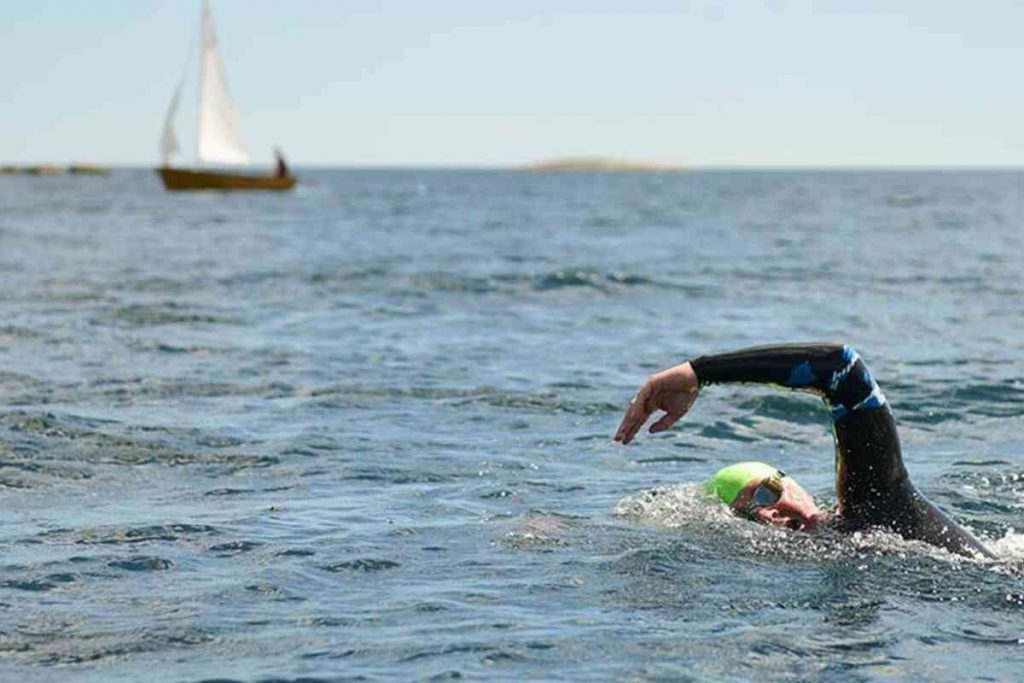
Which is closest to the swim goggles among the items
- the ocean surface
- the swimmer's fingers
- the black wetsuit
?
the ocean surface

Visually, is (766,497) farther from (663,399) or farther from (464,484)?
(464,484)

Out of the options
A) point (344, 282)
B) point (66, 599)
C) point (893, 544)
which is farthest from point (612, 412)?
point (344, 282)

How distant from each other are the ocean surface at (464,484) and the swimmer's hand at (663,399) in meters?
0.87

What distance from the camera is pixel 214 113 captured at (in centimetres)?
8731

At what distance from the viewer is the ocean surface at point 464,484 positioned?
290 inches

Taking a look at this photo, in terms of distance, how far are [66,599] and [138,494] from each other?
9.29 feet

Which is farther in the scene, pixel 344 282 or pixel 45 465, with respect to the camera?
pixel 344 282

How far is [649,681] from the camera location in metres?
6.83

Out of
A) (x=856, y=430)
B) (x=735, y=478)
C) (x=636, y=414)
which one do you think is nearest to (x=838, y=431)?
(x=856, y=430)

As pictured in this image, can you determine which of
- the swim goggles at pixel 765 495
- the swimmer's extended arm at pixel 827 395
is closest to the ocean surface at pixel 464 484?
the swim goggles at pixel 765 495

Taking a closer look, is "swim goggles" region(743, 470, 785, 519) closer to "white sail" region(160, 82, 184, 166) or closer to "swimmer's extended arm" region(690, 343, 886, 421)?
"swimmer's extended arm" region(690, 343, 886, 421)

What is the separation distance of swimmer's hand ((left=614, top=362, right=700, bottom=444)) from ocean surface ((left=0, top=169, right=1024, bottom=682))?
87cm

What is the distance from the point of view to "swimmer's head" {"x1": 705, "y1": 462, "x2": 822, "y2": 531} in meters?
9.00

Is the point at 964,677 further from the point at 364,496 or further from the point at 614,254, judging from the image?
the point at 614,254
